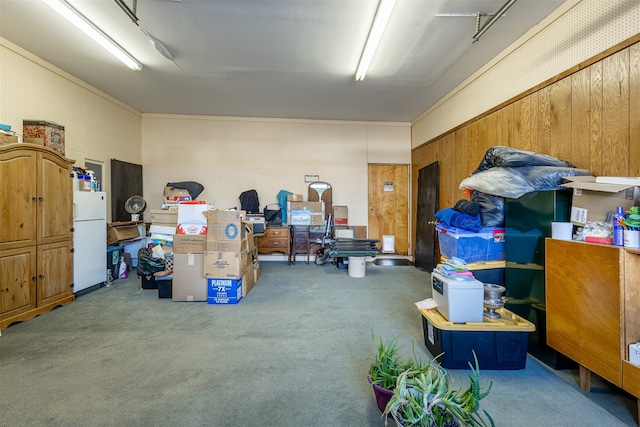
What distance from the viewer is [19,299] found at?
267cm

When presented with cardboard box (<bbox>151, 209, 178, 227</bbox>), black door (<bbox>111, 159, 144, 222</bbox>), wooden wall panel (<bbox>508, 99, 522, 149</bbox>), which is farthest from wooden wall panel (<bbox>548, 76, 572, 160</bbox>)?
black door (<bbox>111, 159, 144, 222</bbox>)

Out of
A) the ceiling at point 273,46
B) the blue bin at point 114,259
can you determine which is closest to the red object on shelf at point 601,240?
the ceiling at point 273,46

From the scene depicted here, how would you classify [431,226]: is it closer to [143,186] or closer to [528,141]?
[528,141]

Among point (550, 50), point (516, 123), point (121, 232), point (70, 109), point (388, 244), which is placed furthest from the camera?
point (388, 244)

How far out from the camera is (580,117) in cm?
225

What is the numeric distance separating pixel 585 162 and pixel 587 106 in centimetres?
48

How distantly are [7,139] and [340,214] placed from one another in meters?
4.96

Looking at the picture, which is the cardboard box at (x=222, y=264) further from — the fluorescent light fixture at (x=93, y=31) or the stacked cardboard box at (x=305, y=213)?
the fluorescent light fixture at (x=93, y=31)

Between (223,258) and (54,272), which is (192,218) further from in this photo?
(54,272)

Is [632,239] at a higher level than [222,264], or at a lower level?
higher

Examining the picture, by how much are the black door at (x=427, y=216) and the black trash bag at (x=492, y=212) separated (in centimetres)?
232

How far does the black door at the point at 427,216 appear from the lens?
475cm

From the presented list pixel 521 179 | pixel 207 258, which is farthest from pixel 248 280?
pixel 521 179

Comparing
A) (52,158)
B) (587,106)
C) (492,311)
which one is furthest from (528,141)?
(52,158)
